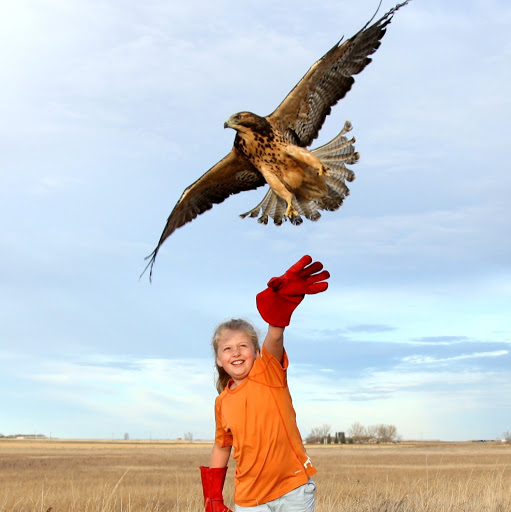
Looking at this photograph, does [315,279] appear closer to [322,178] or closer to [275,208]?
[322,178]

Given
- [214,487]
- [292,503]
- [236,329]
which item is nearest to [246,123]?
[236,329]

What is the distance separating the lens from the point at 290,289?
146 inches

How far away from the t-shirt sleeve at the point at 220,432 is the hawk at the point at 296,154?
2.01m

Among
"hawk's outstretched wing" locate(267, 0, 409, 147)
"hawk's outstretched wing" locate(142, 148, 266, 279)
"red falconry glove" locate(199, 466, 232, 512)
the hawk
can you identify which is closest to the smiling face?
"red falconry glove" locate(199, 466, 232, 512)

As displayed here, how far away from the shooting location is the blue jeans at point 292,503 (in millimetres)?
3654

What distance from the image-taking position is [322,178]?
19.2 feet

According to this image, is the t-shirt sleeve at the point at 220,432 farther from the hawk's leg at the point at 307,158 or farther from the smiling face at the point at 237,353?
the hawk's leg at the point at 307,158

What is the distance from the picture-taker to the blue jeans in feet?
12.0

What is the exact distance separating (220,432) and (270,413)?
435 millimetres

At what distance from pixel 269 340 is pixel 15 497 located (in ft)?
33.8

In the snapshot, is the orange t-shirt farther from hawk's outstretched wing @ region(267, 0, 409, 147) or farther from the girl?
hawk's outstretched wing @ region(267, 0, 409, 147)

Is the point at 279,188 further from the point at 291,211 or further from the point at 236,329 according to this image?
the point at 236,329

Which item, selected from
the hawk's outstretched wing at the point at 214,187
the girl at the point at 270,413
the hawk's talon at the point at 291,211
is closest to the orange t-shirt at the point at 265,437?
the girl at the point at 270,413

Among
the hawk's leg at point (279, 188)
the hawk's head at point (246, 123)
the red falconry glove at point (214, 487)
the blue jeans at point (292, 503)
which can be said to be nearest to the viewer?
the blue jeans at point (292, 503)
